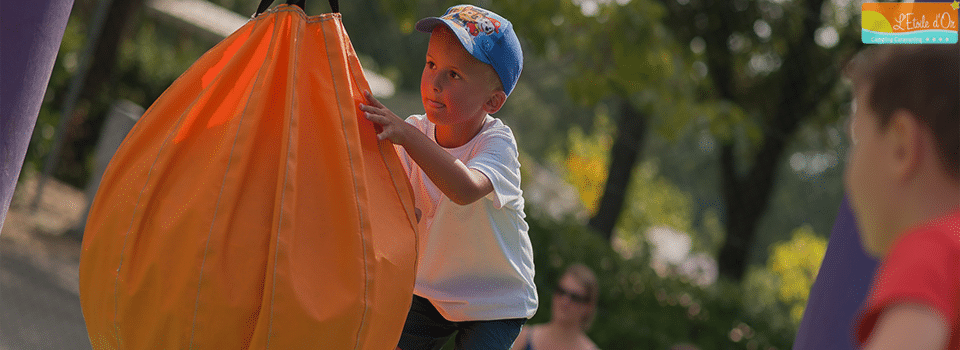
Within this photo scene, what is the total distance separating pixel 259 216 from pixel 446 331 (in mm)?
914

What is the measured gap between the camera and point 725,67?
905 cm

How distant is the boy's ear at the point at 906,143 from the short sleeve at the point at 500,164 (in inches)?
40.8

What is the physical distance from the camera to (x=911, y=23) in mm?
1837

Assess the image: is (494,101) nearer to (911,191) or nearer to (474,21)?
(474,21)

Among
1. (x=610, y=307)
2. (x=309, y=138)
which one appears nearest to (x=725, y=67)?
(x=610, y=307)

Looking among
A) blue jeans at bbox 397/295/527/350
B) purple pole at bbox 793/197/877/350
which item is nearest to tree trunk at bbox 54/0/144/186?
blue jeans at bbox 397/295/527/350

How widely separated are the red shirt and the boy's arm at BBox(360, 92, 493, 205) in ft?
3.20

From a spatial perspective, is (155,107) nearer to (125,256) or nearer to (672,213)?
(125,256)

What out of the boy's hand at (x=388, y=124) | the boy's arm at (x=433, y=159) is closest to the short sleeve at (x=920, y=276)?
the boy's arm at (x=433, y=159)

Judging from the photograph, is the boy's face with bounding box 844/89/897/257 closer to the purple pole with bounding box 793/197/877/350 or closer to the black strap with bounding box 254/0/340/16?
the purple pole with bounding box 793/197/877/350

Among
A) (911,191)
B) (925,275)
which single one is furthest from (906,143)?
(925,275)

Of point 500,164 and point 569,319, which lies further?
point 569,319

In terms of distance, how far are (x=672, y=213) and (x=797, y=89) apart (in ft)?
83.8

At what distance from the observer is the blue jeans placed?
2.32 meters
